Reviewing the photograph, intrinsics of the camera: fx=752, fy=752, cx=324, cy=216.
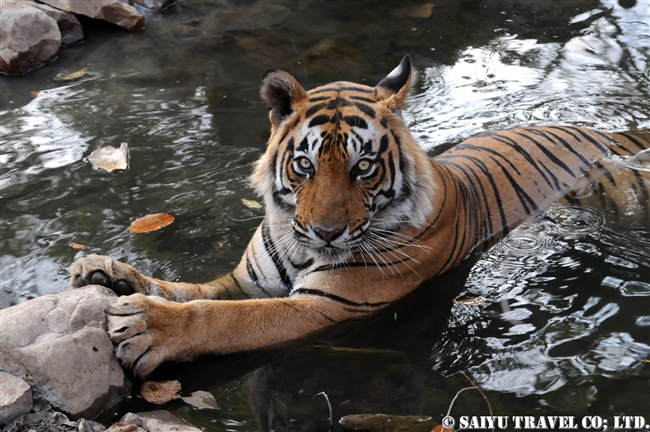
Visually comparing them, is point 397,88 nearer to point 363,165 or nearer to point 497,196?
point 363,165

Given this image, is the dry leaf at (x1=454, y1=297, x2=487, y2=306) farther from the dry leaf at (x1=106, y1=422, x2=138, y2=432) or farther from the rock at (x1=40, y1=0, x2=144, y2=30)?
the rock at (x1=40, y1=0, x2=144, y2=30)

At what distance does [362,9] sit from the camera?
791 cm

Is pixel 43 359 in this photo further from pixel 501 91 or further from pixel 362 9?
pixel 362 9

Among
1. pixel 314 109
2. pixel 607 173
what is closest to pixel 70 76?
pixel 314 109

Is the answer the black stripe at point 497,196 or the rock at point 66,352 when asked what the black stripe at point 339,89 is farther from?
the rock at point 66,352

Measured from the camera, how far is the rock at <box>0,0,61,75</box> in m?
6.54

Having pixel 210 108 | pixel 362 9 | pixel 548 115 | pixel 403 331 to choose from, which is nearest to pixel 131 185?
pixel 210 108

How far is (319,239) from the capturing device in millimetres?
3084


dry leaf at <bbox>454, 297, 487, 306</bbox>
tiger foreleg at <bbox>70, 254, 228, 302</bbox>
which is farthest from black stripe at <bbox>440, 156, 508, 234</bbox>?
tiger foreleg at <bbox>70, 254, 228, 302</bbox>

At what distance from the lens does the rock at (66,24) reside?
7.12m

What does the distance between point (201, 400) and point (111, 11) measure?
560cm

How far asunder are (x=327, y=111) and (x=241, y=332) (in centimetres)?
100

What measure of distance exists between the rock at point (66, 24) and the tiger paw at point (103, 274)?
4.71m

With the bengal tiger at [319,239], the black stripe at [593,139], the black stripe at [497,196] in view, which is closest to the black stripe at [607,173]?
the black stripe at [593,139]
